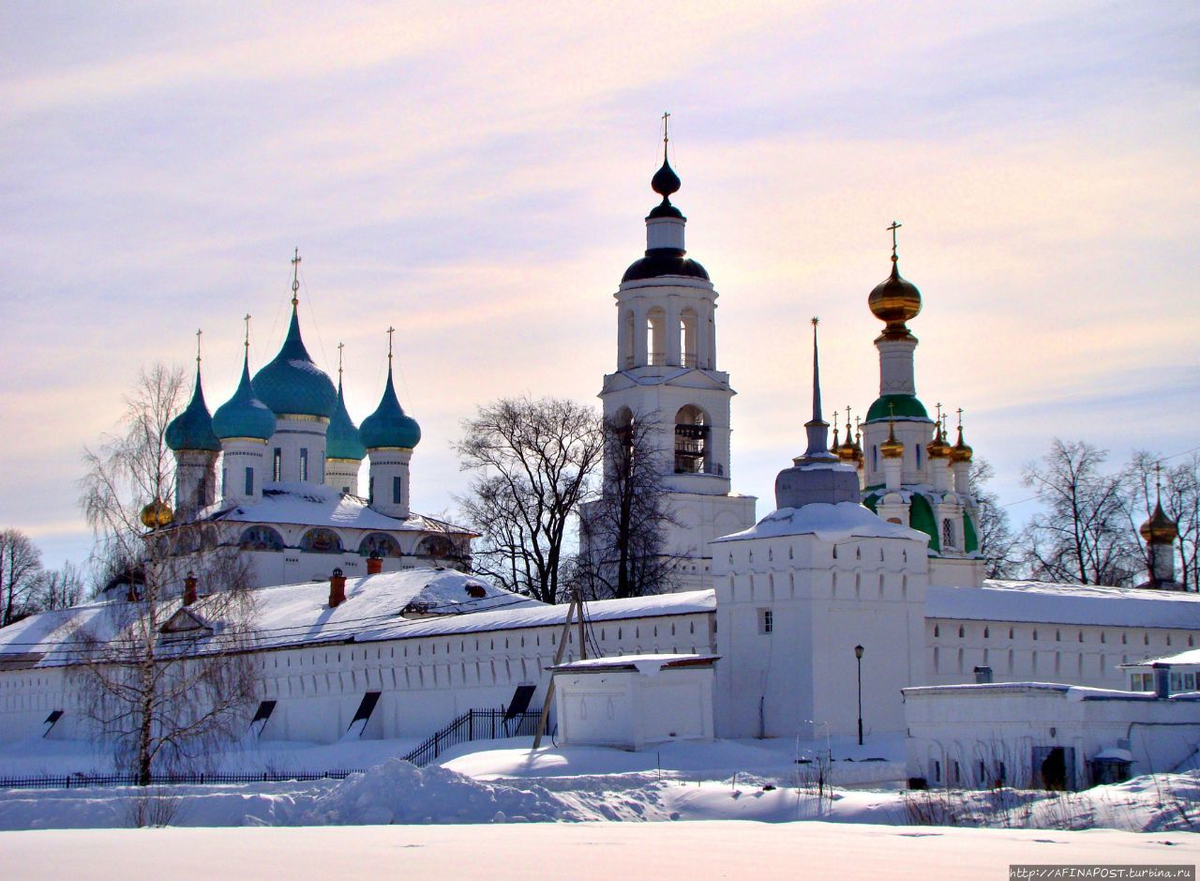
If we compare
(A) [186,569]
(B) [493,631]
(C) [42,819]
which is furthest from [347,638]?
(C) [42,819]

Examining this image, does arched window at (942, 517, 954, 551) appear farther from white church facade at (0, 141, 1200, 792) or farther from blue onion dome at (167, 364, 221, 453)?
blue onion dome at (167, 364, 221, 453)

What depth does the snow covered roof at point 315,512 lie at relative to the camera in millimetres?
53906

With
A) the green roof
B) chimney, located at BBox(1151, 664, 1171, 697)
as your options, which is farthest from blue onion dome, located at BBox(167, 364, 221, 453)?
chimney, located at BBox(1151, 664, 1171, 697)

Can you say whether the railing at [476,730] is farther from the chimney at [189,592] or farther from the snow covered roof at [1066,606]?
the snow covered roof at [1066,606]

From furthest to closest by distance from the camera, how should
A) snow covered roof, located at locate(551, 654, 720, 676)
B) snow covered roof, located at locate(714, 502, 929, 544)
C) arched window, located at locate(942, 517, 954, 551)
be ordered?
arched window, located at locate(942, 517, 954, 551) < snow covered roof, located at locate(714, 502, 929, 544) < snow covered roof, located at locate(551, 654, 720, 676)

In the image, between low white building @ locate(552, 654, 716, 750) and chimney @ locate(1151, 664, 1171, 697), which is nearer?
chimney @ locate(1151, 664, 1171, 697)

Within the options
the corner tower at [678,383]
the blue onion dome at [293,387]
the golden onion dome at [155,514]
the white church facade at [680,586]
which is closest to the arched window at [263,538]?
the white church facade at [680,586]

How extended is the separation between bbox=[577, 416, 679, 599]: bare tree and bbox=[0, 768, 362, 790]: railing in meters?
10.3

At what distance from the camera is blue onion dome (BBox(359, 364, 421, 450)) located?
5797 centimetres

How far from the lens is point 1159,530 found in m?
48.2

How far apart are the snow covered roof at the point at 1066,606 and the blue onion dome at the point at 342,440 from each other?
2696 cm

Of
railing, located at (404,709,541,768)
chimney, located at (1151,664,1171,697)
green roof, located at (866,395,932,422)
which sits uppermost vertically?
green roof, located at (866,395,932,422)

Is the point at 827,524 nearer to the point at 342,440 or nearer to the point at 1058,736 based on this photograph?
the point at 1058,736

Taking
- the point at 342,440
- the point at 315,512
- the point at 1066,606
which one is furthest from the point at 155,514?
the point at 342,440
